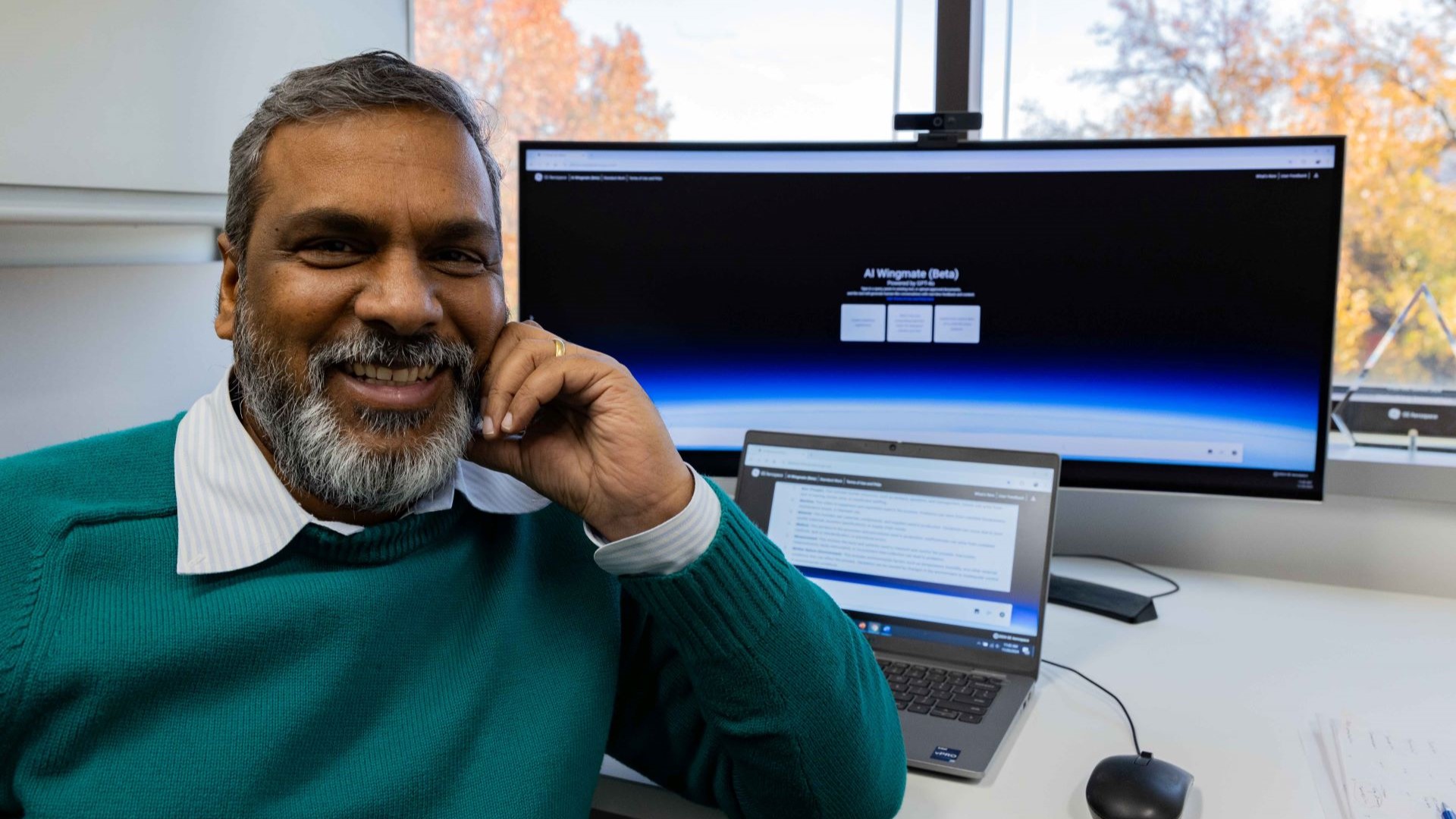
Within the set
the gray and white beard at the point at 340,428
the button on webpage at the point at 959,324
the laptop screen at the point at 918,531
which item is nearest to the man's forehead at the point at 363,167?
the gray and white beard at the point at 340,428

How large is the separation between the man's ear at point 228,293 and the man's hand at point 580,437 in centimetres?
23

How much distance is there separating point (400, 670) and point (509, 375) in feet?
0.88

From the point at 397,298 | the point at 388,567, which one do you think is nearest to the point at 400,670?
the point at 388,567

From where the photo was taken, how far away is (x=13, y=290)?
1.47 metres

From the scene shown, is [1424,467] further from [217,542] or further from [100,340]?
[100,340]

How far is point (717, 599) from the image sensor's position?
3.09 feet

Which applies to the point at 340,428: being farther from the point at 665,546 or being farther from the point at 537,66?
the point at 537,66

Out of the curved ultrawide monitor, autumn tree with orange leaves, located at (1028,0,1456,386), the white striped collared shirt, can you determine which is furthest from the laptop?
autumn tree with orange leaves, located at (1028,0,1456,386)

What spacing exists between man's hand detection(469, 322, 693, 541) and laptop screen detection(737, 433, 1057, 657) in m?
0.41

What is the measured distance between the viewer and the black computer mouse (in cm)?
97

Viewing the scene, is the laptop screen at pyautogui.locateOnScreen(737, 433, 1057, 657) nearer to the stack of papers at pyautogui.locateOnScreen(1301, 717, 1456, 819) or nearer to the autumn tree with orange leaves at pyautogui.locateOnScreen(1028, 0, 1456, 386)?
the stack of papers at pyautogui.locateOnScreen(1301, 717, 1456, 819)

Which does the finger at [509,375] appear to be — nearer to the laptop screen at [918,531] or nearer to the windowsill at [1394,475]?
the laptop screen at [918,531]

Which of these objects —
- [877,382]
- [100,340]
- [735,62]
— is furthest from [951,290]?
[100,340]

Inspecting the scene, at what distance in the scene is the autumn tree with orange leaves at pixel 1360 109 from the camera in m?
1.78
